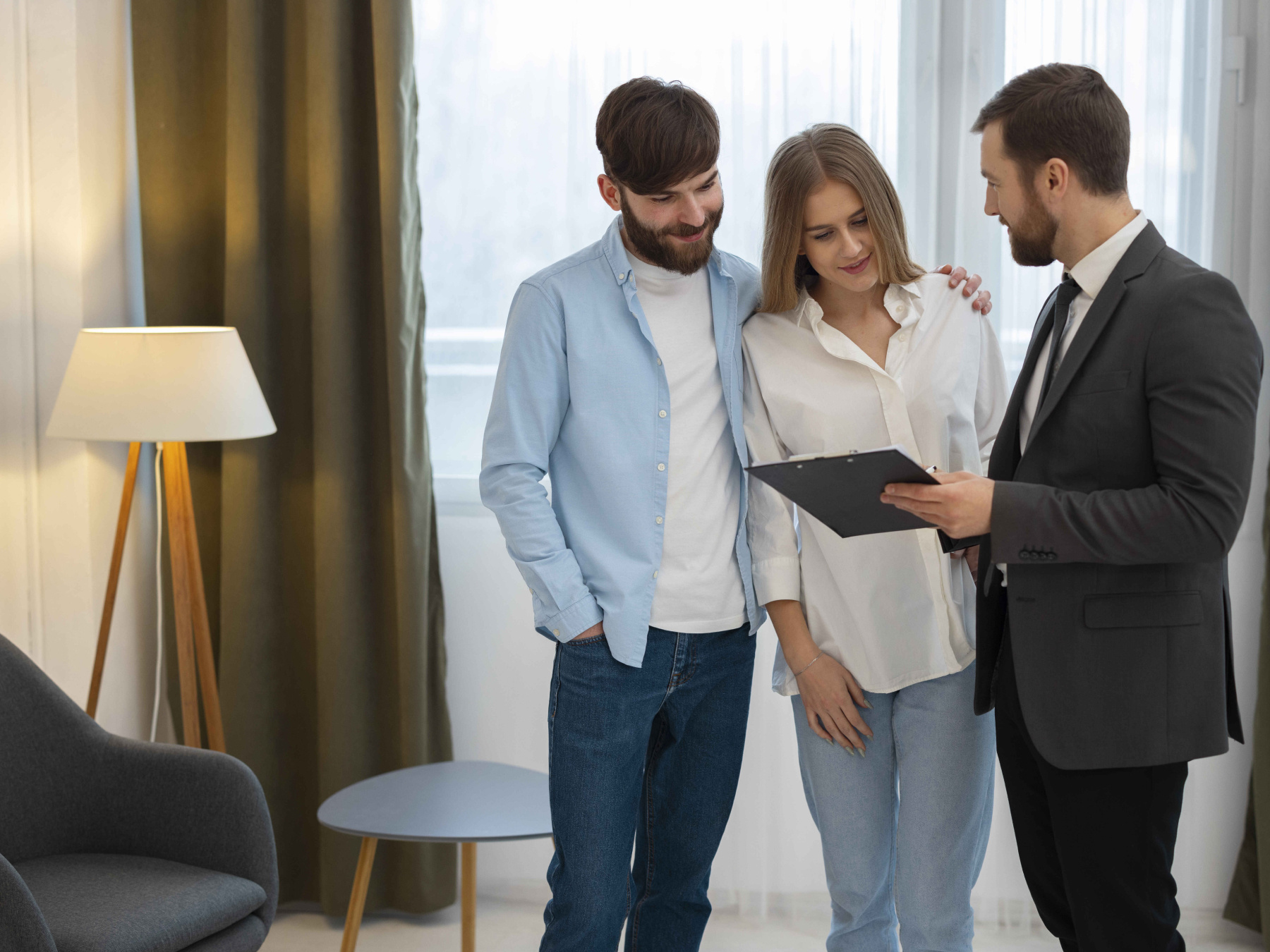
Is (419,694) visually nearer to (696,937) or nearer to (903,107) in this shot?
(696,937)

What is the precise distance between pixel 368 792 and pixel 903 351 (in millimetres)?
1342

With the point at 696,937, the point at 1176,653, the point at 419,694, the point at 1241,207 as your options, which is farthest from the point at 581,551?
the point at 1241,207

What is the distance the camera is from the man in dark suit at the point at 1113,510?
1.21 metres

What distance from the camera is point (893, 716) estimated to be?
5.20 ft

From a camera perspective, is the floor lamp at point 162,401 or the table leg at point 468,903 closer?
the table leg at point 468,903

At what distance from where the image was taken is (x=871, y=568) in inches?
62.3

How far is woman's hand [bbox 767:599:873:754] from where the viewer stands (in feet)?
5.10

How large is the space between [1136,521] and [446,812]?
4.39 ft

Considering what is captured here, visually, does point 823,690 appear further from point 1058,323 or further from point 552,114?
point 552,114

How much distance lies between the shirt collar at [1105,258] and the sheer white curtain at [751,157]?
1.17m

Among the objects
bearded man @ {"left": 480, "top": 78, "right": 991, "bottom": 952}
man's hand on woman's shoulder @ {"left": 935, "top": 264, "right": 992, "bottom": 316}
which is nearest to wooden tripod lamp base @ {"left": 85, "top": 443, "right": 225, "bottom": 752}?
bearded man @ {"left": 480, "top": 78, "right": 991, "bottom": 952}

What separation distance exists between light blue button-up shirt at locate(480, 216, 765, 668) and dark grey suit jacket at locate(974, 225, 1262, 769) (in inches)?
17.7

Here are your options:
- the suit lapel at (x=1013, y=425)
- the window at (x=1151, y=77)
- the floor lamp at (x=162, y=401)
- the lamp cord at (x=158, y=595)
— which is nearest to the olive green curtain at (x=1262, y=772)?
the window at (x=1151, y=77)

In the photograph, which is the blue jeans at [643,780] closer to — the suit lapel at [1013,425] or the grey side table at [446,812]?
the grey side table at [446,812]
